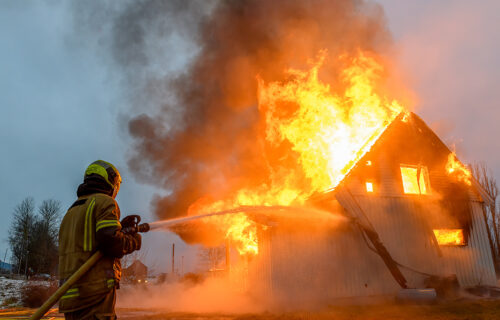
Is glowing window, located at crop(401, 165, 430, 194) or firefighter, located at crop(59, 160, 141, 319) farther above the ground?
glowing window, located at crop(401, 165, 430, 194)

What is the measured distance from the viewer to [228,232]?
17375 mm

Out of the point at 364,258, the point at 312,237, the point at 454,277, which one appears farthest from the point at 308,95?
the point at 454,277

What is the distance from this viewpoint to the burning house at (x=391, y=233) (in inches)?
503

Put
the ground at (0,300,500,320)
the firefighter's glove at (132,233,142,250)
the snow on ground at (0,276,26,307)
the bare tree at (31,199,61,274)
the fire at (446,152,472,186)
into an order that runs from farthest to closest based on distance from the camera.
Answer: the bare tree at (31,199,61,274), the snow on ground at (0,276,26,307), the fire at (446,152,472,186), the ground at (0,300,500,320), the firefighter's glove at (132,233,142,250)

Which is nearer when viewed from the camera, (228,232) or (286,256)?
(286,256)

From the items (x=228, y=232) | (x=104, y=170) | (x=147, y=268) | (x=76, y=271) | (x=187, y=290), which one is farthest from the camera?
(x=147, y=268)

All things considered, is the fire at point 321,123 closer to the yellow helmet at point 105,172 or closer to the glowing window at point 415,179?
the glowing window at point 415,179

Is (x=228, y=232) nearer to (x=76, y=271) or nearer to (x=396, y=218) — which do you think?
(x=396, y=218)

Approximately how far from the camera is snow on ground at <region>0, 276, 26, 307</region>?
21.8 meters

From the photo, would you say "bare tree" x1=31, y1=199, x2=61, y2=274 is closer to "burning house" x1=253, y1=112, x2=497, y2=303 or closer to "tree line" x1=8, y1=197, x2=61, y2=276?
"tree line" x1=8, y1=197, x2=61, y2=276

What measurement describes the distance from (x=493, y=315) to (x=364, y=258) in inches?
180

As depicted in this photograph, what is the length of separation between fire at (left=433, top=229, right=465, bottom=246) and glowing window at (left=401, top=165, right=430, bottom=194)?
69.7 inches

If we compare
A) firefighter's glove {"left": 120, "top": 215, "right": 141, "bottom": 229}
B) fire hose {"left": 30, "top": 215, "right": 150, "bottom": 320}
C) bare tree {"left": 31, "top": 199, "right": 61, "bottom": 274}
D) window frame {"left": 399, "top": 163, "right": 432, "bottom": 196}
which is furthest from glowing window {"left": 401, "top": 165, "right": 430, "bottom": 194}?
bare tree {"left": 31, "top": 199, "right": 61, "bottom": 274}

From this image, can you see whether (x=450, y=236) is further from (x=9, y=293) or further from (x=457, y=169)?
(x=9, y=293)
